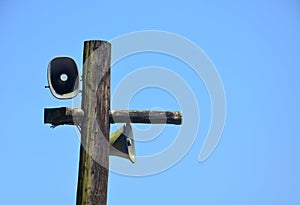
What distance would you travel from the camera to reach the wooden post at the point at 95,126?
4828 mm

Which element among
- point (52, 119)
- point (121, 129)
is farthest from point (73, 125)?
point (121, 129)

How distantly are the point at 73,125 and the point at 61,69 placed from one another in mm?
606

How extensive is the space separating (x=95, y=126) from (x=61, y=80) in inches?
26.4

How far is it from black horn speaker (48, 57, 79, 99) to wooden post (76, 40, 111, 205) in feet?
0.36

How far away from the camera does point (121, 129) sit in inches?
213

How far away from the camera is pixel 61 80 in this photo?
17.3 feet

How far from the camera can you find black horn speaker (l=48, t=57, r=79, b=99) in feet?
16.7

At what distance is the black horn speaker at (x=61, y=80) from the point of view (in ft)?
16.7

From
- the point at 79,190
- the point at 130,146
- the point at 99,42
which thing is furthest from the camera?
the point at 130,146

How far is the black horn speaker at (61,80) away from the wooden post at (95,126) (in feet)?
0.36

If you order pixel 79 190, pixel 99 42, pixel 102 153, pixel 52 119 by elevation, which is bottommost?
pixel 79 190

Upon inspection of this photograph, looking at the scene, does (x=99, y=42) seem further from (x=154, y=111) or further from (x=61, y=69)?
(x=154, y=111)

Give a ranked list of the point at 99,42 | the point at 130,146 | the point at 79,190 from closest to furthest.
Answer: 1. the point at 79,190
2. the point at 99,42
3. the point at 130,146

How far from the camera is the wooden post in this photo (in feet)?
15.8
